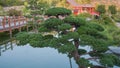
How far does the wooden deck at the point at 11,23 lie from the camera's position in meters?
17.5

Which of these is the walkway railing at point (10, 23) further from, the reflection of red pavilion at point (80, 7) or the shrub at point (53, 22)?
the reflection of red pavilion at point (80, 7)

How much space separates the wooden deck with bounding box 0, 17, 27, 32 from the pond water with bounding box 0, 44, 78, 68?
3.94 metres

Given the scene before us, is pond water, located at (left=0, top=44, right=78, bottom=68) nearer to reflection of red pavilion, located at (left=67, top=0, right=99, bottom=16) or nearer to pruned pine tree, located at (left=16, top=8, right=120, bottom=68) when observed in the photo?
pruned pine tree, located at (left=16, top=8, right=120, bottom=68)

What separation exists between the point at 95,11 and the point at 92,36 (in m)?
24.4

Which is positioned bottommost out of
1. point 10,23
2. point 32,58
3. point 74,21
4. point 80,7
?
point 80,7

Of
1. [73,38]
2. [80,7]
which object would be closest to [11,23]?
[73,38]

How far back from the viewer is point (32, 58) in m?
11.6

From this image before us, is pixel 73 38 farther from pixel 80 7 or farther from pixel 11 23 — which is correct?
pixel 80 7

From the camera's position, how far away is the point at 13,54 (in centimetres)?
1255

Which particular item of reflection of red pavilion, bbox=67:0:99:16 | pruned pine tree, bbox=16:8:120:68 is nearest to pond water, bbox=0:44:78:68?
pruned pine tree, bbox=16:8:120:68

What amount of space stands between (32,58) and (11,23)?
337 inches

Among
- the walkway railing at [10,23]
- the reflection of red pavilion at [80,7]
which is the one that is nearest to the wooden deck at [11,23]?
the walkway railing at [10,23]

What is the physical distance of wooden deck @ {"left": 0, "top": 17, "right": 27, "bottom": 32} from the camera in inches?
687

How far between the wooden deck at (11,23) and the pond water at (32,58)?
3.94 metres
